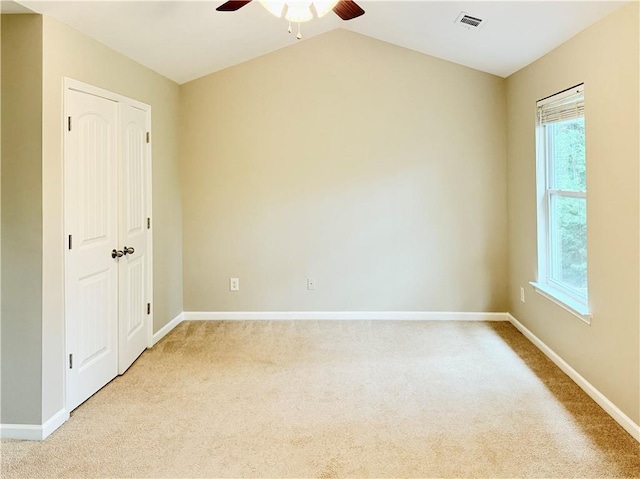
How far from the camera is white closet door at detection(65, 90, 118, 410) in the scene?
2.69 m

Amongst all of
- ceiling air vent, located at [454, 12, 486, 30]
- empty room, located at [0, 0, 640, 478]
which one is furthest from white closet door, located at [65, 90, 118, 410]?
ceiling air vent, located at [454, 12, 486, 30]

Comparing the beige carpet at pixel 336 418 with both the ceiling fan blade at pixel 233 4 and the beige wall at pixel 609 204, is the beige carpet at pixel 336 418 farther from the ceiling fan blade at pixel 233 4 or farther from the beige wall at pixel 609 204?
the ceiling fan blade at pixel 233 4

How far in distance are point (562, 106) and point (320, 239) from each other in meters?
2.38

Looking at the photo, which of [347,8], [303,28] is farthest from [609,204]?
[303,28]

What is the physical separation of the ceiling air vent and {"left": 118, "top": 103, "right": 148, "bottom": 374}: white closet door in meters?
2.54

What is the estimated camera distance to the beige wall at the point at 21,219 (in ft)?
7.86

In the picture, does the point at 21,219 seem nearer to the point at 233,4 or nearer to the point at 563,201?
the point at 233,4

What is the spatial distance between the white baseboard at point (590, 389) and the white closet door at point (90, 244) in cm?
312

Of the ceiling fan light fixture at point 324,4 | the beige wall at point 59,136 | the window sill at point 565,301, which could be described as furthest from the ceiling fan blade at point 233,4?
Result: the window sill at point 565,301

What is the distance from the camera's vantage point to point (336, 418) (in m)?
2.64

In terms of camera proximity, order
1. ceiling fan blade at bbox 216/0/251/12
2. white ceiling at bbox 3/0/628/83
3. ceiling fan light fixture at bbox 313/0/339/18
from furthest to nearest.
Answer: white ceiling at bbox 3/0/628/83
ceiling fan blade at bbox 216/0/251/12
ceiling fan light fixture at bbox 313/0/339/18

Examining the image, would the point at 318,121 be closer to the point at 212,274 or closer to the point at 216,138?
the point at 216,138

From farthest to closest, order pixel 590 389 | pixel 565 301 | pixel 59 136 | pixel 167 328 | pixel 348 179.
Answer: pixel 348 179 → pixel 167 328 → pixel 565 301 → pixel 590 389 → pixel 59 136

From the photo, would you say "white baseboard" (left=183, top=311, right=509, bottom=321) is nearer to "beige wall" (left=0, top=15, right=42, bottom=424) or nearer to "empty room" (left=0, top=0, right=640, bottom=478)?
"empty room" (left=0, top=0, right=640, bottom=478)
